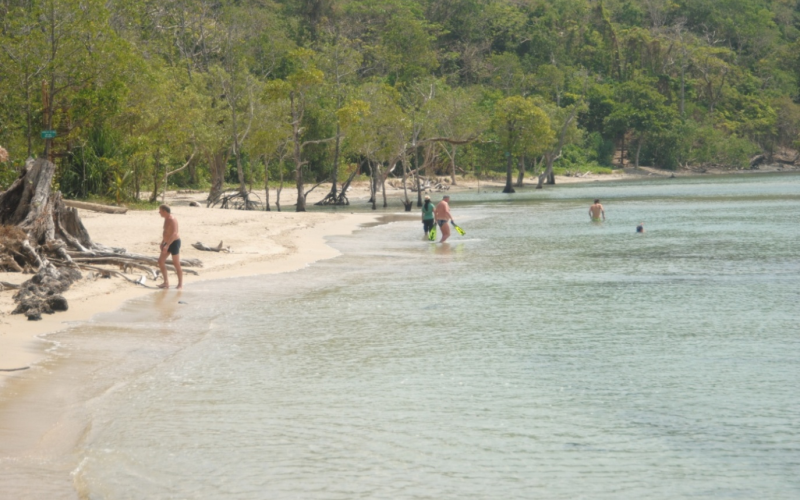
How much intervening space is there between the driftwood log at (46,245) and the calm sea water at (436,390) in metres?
1.44

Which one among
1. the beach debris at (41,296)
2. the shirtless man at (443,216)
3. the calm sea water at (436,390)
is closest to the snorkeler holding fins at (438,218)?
the shirtless man at (443,216)

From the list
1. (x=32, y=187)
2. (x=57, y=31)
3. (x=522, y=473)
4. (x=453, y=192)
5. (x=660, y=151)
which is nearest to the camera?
(x=522, y=473)

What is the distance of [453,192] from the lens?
240 feet

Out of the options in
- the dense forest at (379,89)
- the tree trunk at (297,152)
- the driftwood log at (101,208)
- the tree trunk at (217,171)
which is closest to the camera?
the driftwood log at (101,208)

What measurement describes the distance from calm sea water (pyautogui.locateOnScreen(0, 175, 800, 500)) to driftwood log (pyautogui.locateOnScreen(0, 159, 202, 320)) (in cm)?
144

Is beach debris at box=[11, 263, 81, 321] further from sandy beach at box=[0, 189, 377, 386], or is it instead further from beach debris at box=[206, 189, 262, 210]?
beach debris at box=[206, 189, 262, 210]

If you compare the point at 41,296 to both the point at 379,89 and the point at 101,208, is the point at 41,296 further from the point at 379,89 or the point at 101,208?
the point at 379,89

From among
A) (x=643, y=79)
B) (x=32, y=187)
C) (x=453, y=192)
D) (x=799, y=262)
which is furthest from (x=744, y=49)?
(x=32, y=187)

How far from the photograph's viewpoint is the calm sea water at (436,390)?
7738mm

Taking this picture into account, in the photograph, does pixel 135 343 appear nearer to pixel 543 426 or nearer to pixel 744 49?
pixel 543 426

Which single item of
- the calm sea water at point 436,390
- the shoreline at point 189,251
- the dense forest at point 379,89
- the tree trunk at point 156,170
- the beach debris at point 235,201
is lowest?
the calm sea water at point 436,390

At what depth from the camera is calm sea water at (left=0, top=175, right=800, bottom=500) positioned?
25.4 feet

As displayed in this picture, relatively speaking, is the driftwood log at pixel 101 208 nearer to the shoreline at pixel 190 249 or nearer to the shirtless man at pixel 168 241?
the shoreline at pixel 190 249

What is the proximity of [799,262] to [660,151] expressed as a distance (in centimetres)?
7808
